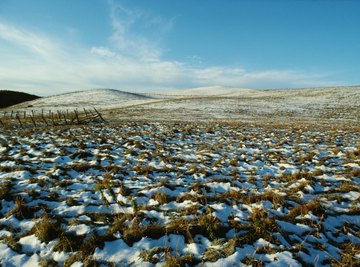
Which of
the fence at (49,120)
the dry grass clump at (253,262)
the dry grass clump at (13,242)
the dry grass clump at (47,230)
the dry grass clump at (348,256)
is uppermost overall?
the dry grass clump at (47,230)

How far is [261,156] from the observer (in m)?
11.8

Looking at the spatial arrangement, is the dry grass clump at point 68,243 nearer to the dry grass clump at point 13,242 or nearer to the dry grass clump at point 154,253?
the dry grass clump at point 13,242

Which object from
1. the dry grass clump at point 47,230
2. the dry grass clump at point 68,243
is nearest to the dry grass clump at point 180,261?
the dry grass clump at point 68,243

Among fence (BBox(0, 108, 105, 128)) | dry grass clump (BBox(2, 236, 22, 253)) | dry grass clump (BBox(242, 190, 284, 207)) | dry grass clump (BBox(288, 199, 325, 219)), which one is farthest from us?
fence (BBox(0, 108, 105, 128))

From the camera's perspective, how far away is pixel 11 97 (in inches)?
2955

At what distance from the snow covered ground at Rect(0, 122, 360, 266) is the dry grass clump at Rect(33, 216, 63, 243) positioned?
0.02 meters

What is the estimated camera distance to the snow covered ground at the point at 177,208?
471 centimetres

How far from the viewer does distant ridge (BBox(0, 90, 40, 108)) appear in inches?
2814

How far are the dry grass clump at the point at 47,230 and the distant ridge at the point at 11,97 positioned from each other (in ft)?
260

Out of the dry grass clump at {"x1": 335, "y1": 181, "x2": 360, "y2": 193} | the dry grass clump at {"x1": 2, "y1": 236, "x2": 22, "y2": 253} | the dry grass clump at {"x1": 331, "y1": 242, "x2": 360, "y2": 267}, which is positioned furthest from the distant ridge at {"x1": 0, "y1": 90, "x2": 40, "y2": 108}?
the dry grass clump at {"x1": 331, "y1": 242, "x2": 360, "y2": 267}

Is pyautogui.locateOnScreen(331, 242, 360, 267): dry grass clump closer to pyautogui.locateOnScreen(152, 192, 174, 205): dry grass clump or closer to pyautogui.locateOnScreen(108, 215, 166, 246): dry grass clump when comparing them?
pyautogui.locateOnScreen(108, 215, 166, 246): dry grass clump

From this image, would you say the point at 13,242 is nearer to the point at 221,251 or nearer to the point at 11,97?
the point at 221,251

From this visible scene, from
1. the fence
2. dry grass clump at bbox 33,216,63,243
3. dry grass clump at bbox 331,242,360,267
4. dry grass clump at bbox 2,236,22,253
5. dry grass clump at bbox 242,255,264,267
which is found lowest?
the fence

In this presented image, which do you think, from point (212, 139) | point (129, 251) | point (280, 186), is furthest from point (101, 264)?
point (212, 139)
